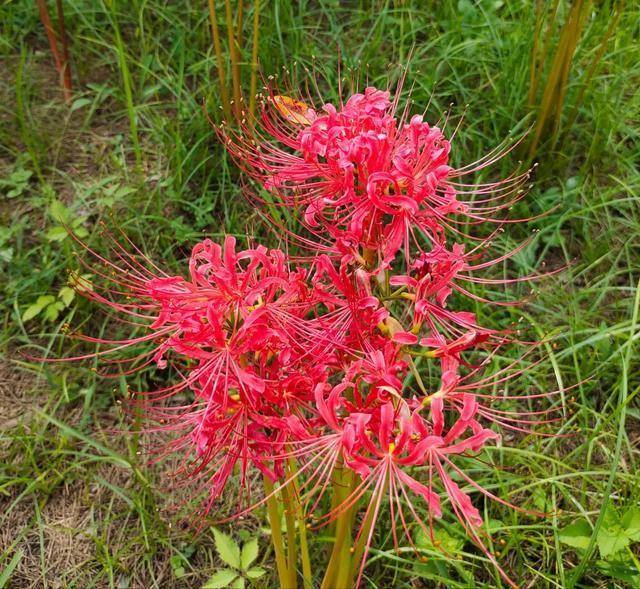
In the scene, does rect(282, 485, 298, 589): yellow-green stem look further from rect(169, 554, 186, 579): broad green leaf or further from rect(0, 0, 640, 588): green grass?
rect(169, 554, 186, 579): broad green leaf

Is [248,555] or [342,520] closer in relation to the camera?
[342,520]

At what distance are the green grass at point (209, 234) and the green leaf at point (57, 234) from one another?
3 centimetres

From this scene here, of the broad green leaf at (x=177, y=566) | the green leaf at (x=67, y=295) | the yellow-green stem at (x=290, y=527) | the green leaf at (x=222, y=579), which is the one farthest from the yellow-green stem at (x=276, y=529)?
the green leaf at (x=67, y=295)

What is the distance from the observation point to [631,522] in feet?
7.32

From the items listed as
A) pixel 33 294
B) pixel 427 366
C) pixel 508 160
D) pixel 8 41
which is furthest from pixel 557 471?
pixel 8 41

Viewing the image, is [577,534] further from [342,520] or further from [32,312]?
[32,312]

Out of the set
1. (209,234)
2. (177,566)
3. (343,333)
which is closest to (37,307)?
(209,234)

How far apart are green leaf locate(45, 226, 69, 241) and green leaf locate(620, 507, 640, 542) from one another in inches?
86.1

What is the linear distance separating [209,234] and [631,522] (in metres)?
1.83

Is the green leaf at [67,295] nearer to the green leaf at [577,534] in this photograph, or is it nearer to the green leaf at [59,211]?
the green leaf at [59,211]

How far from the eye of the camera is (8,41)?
366 cm

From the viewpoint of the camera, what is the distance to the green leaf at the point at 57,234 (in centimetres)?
297

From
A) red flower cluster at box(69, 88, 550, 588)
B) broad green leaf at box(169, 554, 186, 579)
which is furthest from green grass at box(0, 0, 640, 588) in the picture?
red flower cluster at box(69, 88, 550, 588)

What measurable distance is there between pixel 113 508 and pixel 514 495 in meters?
1.40
